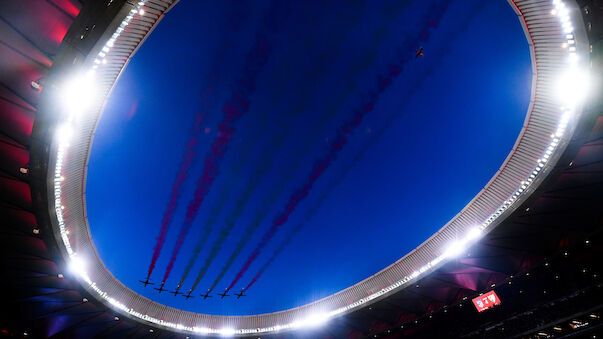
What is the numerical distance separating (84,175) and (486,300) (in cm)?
2521

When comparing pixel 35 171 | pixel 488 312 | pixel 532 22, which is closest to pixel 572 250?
pixel 488 312

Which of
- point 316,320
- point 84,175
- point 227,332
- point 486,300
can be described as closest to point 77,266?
point 84,175

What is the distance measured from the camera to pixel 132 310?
20891 mm

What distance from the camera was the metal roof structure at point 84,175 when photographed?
938 centimetres

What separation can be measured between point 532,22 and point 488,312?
21157 mm

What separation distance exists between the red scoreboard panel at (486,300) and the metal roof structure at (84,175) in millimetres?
803

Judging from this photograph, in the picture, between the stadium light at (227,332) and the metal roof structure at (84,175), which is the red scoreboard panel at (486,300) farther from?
the stadium light at (227,332)

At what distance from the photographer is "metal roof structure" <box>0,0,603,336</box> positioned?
9375mm

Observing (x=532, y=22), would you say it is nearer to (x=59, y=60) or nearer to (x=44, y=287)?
(x=59, y=60)

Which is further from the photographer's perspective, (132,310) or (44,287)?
(132,310)

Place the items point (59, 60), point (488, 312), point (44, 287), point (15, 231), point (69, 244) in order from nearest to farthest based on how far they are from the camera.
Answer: point (59, 60), point (15, 231), point (69, 244), point (44, 287), point (488, 312)

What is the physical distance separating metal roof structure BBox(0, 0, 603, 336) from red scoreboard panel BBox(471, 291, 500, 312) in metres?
0.80

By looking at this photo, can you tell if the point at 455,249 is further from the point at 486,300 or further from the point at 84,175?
the point at 84,175

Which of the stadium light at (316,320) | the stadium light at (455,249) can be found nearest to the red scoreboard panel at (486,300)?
the stadium light at (455,249)
